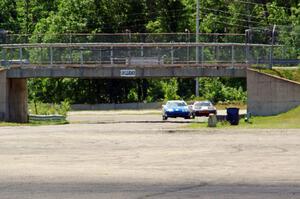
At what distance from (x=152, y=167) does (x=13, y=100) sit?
37961 millimetres

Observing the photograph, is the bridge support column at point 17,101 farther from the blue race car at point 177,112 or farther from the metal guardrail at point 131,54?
the blue race car at point 177,112

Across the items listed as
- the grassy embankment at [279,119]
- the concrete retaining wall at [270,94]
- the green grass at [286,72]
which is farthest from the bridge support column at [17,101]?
the green grass at [286,72]

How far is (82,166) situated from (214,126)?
2207cm

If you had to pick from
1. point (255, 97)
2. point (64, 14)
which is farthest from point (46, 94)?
point (255, 97)

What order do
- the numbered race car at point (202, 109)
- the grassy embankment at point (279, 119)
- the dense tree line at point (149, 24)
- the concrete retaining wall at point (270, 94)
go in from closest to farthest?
the grassy embankment at point (279, 119) → the concrete retaining wall at point (270, 94) → the numbered race car at point (202, 109) → the dense tree line at point (149, 24)

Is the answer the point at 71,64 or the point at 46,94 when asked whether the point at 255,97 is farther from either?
the point at 46,94

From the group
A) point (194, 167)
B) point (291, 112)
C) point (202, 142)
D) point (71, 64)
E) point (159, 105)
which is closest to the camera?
point (194, 167)

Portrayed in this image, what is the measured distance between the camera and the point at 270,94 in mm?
53719

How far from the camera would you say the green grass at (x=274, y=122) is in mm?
43844

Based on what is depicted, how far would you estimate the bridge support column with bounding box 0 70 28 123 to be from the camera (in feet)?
187

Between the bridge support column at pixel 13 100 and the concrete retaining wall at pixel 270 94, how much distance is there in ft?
50.6

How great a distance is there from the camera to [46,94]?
9838 cm

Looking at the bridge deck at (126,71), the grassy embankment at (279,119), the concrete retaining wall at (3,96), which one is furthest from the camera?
the bridge deck at (126,71)

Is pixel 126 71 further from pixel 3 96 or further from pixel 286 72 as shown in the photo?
pixel 286 72
